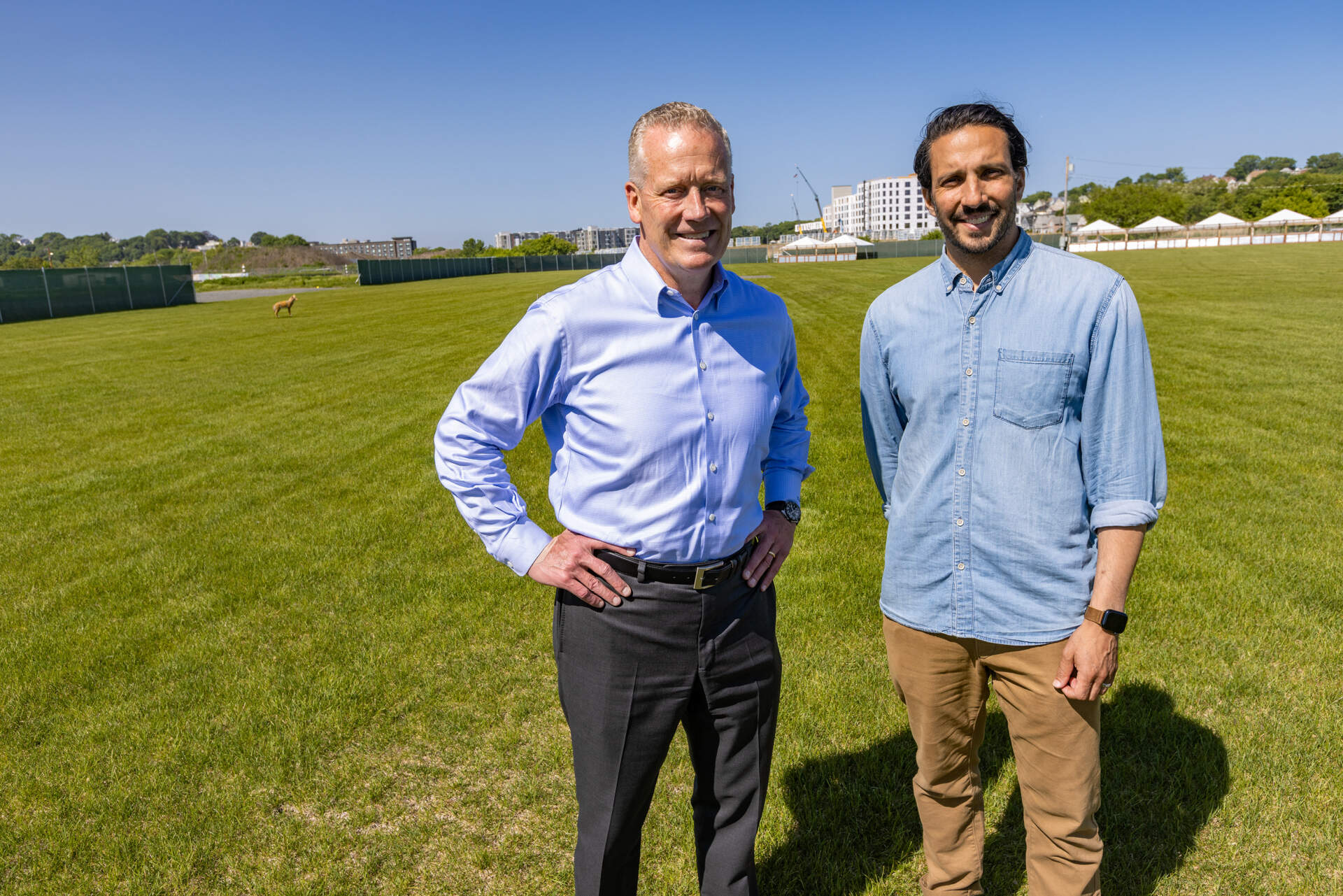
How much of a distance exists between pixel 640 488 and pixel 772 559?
1.87 ft

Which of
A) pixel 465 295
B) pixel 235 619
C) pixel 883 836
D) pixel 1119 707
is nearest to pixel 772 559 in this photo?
pixel 883 836

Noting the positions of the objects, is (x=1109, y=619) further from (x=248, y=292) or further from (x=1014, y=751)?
(x=248, y=292)

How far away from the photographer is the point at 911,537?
8.18 feet

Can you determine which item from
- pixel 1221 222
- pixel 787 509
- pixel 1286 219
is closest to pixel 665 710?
pixel 787 509

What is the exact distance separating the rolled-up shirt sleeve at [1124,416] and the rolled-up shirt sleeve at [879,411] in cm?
60

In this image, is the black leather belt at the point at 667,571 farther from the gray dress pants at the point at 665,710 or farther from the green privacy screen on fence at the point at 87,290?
the green privacy screen on fence at the point at 87,290

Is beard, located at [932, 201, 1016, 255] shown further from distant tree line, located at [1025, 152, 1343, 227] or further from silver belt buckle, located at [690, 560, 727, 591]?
distant tree line, located at [1025, 152, 1343, 227]

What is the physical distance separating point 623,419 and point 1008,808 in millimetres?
2618

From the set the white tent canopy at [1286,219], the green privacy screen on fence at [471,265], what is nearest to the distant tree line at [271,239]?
the green privacy screen on fence at [471,265]

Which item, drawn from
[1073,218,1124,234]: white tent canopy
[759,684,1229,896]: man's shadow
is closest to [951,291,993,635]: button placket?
[759,684,1229,896]: man's shadow

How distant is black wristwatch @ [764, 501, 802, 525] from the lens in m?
2.70

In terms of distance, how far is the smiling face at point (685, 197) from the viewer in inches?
83.4

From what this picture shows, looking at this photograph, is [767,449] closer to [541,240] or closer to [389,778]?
[389,778]

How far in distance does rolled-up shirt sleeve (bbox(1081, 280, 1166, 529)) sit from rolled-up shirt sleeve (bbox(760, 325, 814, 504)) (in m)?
0.91
